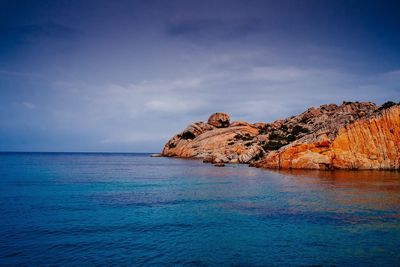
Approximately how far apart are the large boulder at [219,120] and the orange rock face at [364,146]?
323ft

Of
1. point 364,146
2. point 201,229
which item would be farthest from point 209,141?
point 201,229

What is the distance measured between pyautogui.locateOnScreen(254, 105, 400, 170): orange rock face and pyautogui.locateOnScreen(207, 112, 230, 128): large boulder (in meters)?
98.6

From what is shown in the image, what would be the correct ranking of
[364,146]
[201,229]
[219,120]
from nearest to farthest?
1. [201,229]
2. [364,146]
3. [219,120]

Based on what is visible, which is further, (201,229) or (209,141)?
(209,141)

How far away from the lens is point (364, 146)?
228 ft

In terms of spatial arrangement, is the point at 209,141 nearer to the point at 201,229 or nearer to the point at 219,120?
the point at 219,120

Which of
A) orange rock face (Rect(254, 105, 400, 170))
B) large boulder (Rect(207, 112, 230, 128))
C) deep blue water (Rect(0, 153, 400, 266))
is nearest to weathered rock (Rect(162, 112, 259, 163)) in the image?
large boulder (Rect(207, 112, 230, 128))

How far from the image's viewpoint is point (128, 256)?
17219 millimetres

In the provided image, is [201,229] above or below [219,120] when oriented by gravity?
below

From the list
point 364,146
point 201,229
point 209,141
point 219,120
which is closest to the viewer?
point 201,229

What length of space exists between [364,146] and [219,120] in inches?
4150

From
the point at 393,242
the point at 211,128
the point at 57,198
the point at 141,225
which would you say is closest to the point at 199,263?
the point at 141,225

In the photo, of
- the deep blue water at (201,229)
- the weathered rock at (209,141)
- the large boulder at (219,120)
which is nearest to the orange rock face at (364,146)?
the deep blue water at (201,229)

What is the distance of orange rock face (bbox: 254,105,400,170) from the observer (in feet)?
223
